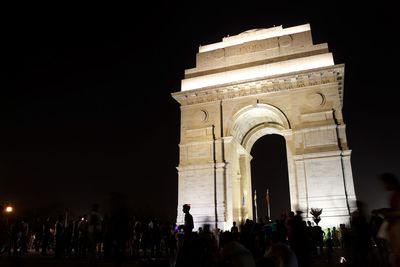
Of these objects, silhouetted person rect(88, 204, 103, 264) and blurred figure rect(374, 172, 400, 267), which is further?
silhouetted person rect(88, 204, 103, 264)

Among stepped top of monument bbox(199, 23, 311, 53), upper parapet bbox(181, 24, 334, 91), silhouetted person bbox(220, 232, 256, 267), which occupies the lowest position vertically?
silhouetted person bbox(220, 232, 256, 267)

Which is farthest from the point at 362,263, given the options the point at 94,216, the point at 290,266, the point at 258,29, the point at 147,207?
the point at 147,207

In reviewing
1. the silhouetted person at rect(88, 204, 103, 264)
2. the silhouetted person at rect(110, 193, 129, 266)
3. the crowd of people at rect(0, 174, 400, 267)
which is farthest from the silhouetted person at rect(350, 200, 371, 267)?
the silhouetted person at rect(88, 204, 103, 264)

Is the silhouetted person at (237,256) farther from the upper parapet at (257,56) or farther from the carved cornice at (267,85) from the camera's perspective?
the upper parapet at (257,56)

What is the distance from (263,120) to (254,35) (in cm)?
697

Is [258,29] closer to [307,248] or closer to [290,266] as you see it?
[307,248]

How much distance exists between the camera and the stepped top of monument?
2864cm

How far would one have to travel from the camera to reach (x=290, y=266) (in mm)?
5922

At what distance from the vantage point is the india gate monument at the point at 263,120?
22.8 meters

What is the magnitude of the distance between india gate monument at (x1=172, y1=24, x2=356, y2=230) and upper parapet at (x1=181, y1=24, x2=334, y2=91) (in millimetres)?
73

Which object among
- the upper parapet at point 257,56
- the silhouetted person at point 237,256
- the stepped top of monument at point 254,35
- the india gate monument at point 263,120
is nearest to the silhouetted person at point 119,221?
the silhouetted person at point 237,256

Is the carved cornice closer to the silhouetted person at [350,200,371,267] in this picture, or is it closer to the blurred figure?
the silhouetted person at [350,200,371,267]

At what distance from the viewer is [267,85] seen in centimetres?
2583

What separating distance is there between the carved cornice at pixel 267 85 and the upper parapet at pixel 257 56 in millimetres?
1156
